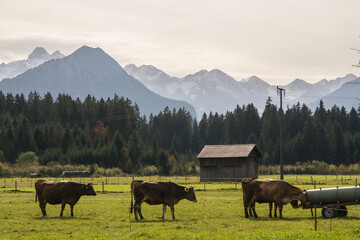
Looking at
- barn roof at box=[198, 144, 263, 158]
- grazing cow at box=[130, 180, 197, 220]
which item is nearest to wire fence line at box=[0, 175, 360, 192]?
barn roof at box=[198, 144, 263, 158]

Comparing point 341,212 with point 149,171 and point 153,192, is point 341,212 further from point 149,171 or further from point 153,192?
point 149,171

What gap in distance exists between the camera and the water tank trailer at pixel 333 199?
1081 inches

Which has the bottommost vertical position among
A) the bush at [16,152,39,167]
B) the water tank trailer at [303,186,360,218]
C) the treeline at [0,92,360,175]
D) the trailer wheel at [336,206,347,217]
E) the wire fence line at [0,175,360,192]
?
the wire fence line at [0,175,360,192]

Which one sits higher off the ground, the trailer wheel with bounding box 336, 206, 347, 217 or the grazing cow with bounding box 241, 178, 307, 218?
the grazing cow with bounding box 241, 178, 307, 218

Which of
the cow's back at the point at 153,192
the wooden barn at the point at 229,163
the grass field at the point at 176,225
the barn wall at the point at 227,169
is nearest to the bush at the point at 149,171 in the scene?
the wooden barn at the point at 229,163

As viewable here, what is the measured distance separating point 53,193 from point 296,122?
170 meters

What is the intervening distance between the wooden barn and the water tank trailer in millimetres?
49976

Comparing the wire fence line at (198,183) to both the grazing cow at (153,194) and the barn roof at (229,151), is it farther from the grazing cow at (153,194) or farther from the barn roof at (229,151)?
the grazing cow at (153,194)

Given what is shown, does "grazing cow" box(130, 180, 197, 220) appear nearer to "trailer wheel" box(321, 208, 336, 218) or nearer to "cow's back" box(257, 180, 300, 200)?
"cow's back" box(257, 180, 300, 200)

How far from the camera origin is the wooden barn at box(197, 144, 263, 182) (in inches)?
3140

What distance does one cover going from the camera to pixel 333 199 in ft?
90.9

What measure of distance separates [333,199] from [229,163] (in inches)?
2096

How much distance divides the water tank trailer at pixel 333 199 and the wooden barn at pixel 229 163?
49976mm

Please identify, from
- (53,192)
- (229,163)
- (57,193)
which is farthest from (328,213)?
(229,163)
